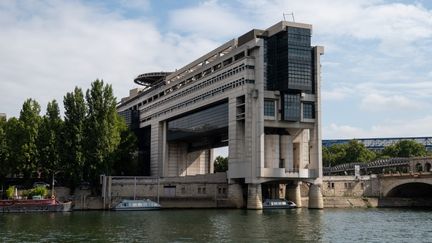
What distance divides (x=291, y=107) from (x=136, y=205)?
35.2 metres

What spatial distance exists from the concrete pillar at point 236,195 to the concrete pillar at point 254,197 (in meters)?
4.24

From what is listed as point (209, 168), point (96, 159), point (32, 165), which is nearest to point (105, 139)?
point (96, 159)

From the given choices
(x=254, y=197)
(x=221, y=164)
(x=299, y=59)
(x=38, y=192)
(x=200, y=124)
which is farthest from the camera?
(x=221, y=164)

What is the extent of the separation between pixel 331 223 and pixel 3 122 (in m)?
79.5

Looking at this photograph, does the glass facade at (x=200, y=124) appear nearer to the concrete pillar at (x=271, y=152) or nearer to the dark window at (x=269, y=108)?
the concrete pillar at (x=271, y=152)

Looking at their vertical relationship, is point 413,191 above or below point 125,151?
below

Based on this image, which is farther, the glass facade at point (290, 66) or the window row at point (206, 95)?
the window row at point (206, 95)

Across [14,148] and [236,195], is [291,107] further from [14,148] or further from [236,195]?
[14,148]

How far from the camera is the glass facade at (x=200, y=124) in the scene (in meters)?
128

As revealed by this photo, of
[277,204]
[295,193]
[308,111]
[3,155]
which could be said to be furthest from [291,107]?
[3,155]

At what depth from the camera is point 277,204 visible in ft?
381

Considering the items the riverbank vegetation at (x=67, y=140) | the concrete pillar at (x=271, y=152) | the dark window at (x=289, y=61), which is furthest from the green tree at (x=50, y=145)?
the dark window at (x=289, y=61)

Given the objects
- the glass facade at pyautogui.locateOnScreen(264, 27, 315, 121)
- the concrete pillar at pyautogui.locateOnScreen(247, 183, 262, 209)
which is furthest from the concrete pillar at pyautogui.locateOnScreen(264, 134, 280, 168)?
the concrete pillar at pyautogui.locateOnScreen(247, 183, 262, 209)

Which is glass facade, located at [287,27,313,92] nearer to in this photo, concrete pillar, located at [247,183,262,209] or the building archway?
concrete pillar, located at [247,183,262,209]
